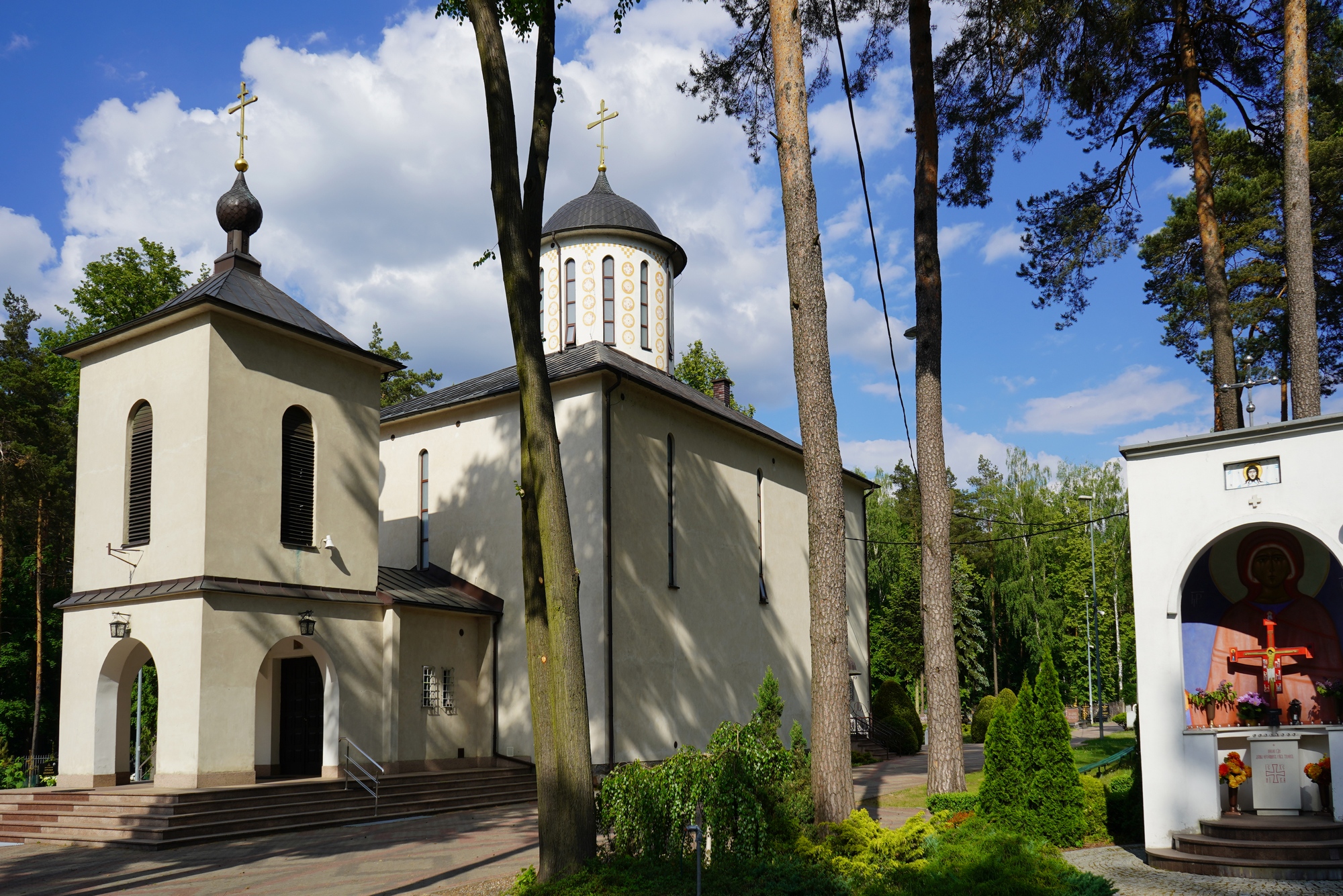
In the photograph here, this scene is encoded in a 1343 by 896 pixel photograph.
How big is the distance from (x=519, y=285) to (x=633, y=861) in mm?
4897

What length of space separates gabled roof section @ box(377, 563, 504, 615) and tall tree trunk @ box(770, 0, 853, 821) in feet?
31.7

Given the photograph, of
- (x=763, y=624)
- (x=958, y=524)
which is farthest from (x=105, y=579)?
(x=958, y=524)

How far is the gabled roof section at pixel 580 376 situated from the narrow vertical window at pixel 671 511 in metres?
1.00

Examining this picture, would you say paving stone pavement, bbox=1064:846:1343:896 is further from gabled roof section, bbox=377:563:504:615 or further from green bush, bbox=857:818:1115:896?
gabled roof section, bbox=377:563:504:615

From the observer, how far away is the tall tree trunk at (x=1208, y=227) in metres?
15.7

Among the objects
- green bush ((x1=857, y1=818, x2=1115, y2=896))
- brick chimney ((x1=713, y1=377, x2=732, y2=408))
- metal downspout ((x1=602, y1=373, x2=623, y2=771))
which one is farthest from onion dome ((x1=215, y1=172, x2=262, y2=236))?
green bush ((x1=857, y1=818, x2=1115, y2=896))

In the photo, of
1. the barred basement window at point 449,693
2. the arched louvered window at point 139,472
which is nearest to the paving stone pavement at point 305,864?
the barred basement window at point 449,693

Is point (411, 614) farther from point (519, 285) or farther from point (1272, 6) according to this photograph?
point (1272, 6)

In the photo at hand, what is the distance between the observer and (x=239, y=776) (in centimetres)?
1391

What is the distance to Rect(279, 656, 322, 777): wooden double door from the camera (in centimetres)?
1728

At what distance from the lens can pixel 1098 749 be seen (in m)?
25.7

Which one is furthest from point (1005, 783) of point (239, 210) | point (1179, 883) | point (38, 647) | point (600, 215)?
point (38, 647)

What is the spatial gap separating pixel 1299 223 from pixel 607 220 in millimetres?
14582

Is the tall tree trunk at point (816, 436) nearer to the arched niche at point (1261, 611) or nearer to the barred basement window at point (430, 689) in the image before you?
the arched niche at point (1261, 611)
